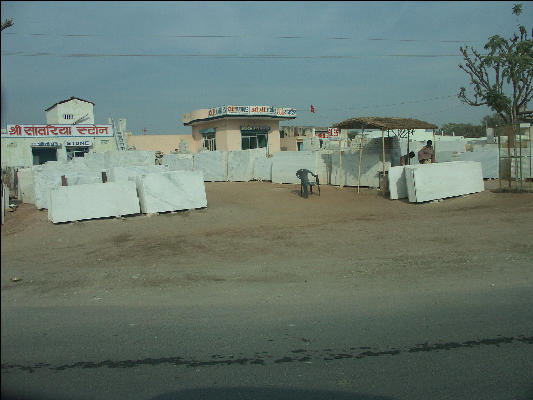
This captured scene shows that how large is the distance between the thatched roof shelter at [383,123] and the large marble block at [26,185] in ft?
43.1

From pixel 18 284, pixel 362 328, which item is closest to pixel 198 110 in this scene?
pixel 18 284

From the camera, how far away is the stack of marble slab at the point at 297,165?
23453mm

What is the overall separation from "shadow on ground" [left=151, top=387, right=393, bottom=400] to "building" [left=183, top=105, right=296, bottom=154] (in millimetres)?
36282

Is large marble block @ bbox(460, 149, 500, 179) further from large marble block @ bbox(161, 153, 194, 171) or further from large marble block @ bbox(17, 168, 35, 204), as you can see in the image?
large marble block @ bbox(17, 168, 35, 204)

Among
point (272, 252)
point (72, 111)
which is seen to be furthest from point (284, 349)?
point (72, 111)

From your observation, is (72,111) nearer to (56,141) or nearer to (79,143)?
(79,143)

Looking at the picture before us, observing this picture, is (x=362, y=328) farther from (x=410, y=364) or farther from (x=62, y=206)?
(x=62, y=206)

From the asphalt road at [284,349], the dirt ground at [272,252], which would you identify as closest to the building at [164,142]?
the dirt ground at [272,252]

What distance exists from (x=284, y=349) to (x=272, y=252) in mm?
5077

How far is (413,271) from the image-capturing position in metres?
7.95

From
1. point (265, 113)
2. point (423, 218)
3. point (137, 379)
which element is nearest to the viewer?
point (137, 379)

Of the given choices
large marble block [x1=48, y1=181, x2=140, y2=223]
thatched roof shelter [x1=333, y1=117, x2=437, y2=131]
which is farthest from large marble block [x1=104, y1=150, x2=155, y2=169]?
thatched roof shelter [x1=333, y1=117, x2=437, y2=131]

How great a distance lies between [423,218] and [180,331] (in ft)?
31.7

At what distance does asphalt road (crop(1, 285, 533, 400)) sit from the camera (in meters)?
4.00
